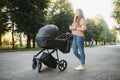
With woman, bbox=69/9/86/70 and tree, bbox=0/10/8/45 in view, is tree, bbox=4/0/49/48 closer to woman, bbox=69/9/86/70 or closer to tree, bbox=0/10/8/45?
tree, bbox=0/10/8/45

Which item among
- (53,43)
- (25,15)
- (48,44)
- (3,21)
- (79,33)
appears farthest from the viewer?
(3,21)

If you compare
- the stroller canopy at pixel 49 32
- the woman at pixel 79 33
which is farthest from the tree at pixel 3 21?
the stroller canopy at pixel 49 32

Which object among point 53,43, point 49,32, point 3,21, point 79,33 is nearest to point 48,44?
point 53,43

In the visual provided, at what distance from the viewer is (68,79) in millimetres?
5949

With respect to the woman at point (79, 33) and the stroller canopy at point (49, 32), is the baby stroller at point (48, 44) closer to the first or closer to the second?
the stroller canopy at point (49, 32)

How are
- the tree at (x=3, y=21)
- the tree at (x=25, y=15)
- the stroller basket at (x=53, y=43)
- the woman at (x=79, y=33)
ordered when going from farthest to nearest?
the tree at (x=3, y=21) < the tree at (x=25, y=15) < the woman at (x=79, y=33) < the stroller basket at (x=53, y=43)

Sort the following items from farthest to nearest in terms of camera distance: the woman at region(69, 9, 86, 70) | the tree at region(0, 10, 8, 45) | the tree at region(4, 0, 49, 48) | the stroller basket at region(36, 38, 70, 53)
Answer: the tree at region(0, 10, 8, 45)
the tree at region(4, 0, 49, 48)
the woman at region(69, 9, 86, 70)
the stroller basket at region(36, 38, 70, 53)

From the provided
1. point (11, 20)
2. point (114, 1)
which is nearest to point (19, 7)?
point (11, 20)

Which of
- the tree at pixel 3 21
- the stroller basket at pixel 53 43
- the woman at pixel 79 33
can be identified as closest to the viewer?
the stroller basket at pixel 53 43

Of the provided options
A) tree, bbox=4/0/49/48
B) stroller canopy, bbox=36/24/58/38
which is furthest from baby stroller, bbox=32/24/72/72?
tree, bbox=4/0/49/48

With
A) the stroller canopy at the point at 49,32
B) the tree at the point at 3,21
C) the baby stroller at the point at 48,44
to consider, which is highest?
the tree at the point at 3,21

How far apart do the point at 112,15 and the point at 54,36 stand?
1182 inches

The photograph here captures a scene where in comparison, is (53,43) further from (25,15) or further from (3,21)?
(3,21)

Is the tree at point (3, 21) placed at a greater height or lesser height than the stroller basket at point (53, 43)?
greater
